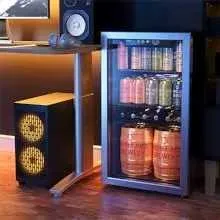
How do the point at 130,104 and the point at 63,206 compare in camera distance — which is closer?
the point at 63,206

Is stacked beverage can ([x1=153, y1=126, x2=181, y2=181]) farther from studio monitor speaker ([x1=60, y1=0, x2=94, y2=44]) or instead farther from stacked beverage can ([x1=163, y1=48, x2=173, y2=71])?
studio monitor speaker ([x1=60, y1=0, x2=94, y2=44])

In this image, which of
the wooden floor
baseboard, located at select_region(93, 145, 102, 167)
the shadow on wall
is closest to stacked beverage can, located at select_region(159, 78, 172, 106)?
the wooden floor

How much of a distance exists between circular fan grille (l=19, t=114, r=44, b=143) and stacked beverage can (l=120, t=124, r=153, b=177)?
1.64 feet

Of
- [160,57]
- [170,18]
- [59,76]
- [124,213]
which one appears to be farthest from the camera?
[59,76]

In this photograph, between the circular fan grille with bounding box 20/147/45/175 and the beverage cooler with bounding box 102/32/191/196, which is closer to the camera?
the beverage cooler with bounding box 102/32/191/196

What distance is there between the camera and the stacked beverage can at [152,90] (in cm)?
291

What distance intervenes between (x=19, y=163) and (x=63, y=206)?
0.48 metres

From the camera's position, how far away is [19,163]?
3.05 metres

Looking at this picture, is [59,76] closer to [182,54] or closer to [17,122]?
[17,122]

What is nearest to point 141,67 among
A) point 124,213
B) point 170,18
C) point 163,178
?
point 170,18

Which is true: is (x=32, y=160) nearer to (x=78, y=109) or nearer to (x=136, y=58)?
(x=78, y=109)

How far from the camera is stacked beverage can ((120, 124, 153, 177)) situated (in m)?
2.97

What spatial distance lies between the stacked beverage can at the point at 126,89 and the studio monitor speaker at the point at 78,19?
34 cm

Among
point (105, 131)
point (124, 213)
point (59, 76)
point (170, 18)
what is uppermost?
point (170, 18)
